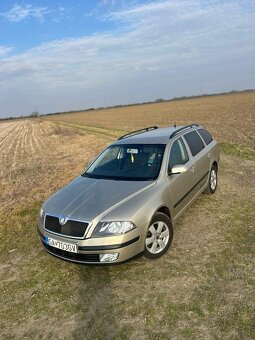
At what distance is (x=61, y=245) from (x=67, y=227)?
256 millimetres

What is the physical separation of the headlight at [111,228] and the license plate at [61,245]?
1.13 feet

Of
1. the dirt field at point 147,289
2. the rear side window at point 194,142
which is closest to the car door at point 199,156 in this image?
the rear side window at point 194,142

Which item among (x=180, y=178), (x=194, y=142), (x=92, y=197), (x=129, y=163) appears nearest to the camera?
(x=92, y=197)

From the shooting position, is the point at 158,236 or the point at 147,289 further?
the point at 158,236

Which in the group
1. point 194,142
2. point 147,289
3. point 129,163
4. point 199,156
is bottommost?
point 147,289

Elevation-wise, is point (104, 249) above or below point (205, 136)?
below

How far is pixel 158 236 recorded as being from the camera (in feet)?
15.4

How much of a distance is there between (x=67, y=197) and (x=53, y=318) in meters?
1.70

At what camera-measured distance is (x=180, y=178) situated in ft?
17.7

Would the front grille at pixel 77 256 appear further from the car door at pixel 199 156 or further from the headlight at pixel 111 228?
the car door at pixel 199 156

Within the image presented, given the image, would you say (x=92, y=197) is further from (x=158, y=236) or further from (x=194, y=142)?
(x=194, y=142)

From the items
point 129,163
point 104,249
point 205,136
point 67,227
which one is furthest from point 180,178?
point 205,136

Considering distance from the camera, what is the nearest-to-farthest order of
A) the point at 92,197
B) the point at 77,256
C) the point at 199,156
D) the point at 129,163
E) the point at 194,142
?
the point at 77,256 → the point at 92,197 → the point at 129,163 → the point at 199,156 → the point at 194,142

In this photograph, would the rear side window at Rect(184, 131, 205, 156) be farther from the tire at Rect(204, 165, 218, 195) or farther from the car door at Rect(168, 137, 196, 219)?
the tire at Rect(204, 165, 218, 195)
